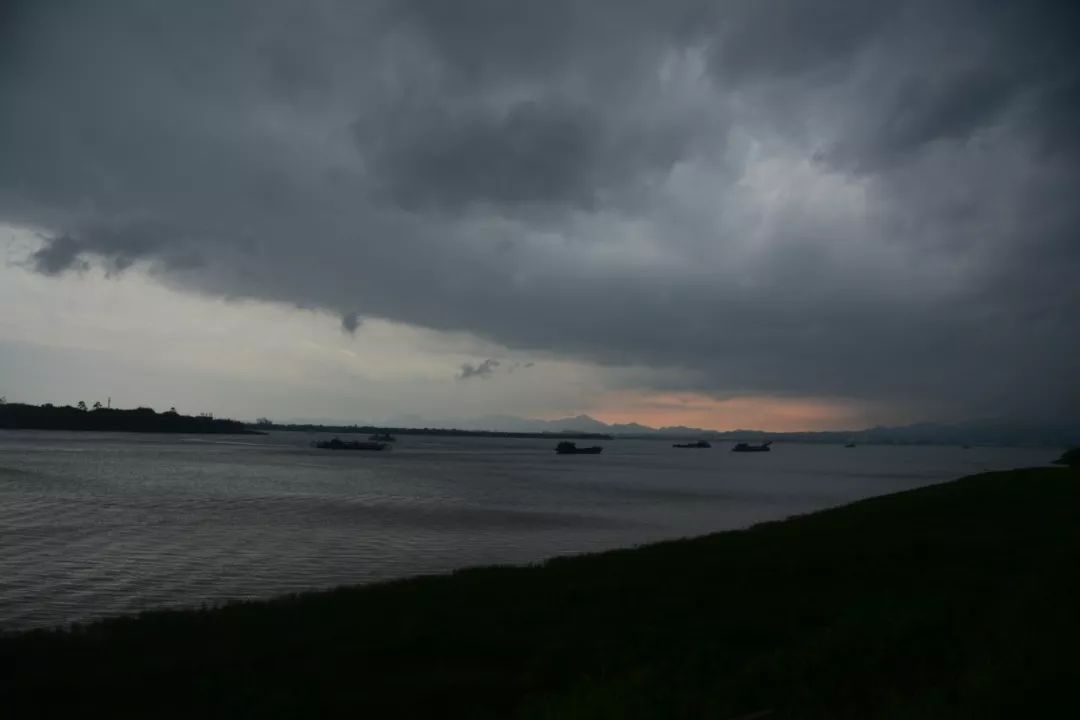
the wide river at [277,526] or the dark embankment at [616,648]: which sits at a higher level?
the dark embankment at [616,648]

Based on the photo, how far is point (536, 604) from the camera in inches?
645

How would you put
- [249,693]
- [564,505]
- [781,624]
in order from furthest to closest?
1. [564,505]
2. [781,624]
3. [249,693]

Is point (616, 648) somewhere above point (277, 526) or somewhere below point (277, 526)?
above

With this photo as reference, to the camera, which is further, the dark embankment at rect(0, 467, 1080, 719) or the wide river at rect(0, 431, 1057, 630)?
the wide river at rect(0, 431, 1057, 630)

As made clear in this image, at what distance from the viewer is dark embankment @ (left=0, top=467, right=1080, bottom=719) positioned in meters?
9.94

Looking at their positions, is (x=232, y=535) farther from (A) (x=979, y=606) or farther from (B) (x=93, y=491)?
(A) (x=979, y=606)

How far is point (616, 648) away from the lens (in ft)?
42.3

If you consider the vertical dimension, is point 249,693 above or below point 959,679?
below

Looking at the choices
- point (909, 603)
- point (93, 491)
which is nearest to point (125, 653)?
point (909, 603)

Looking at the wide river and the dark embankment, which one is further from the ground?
the dark embankment

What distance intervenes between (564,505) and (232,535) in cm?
2498

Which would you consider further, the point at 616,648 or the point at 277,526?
the point at 277,526

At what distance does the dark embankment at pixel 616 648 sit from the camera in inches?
391

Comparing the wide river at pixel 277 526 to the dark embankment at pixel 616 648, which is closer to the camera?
the dark embankment at pixel 616 648
